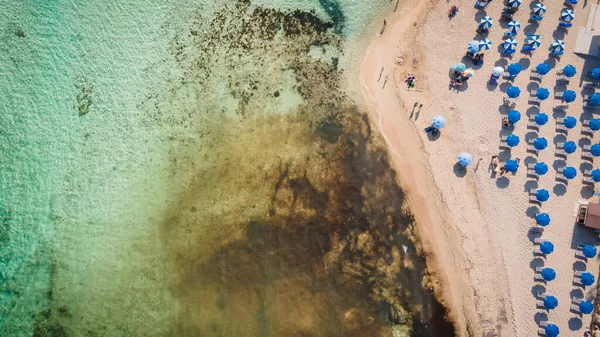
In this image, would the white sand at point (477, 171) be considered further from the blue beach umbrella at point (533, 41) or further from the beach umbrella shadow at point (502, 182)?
the blue beach umbrella at point (533, 41)

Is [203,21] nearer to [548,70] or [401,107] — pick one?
[401,107]

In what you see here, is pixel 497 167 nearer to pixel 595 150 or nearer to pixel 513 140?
pixel 513 140

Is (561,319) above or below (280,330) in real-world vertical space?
above

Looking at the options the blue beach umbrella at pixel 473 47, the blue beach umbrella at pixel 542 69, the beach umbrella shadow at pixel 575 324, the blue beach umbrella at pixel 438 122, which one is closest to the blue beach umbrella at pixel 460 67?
the blue beach umbrella at pixel 473 47

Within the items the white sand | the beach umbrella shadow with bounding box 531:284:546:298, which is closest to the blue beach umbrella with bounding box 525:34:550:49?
the white sand

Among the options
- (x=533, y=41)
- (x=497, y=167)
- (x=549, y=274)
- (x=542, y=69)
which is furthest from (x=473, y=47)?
(x=549, y=274)

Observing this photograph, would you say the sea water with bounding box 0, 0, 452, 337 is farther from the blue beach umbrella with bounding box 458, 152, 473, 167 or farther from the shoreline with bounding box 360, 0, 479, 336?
the blue beach umbrella with bounding box 458, 152, 473, 167

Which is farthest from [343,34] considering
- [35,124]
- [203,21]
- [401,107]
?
[35,124]
